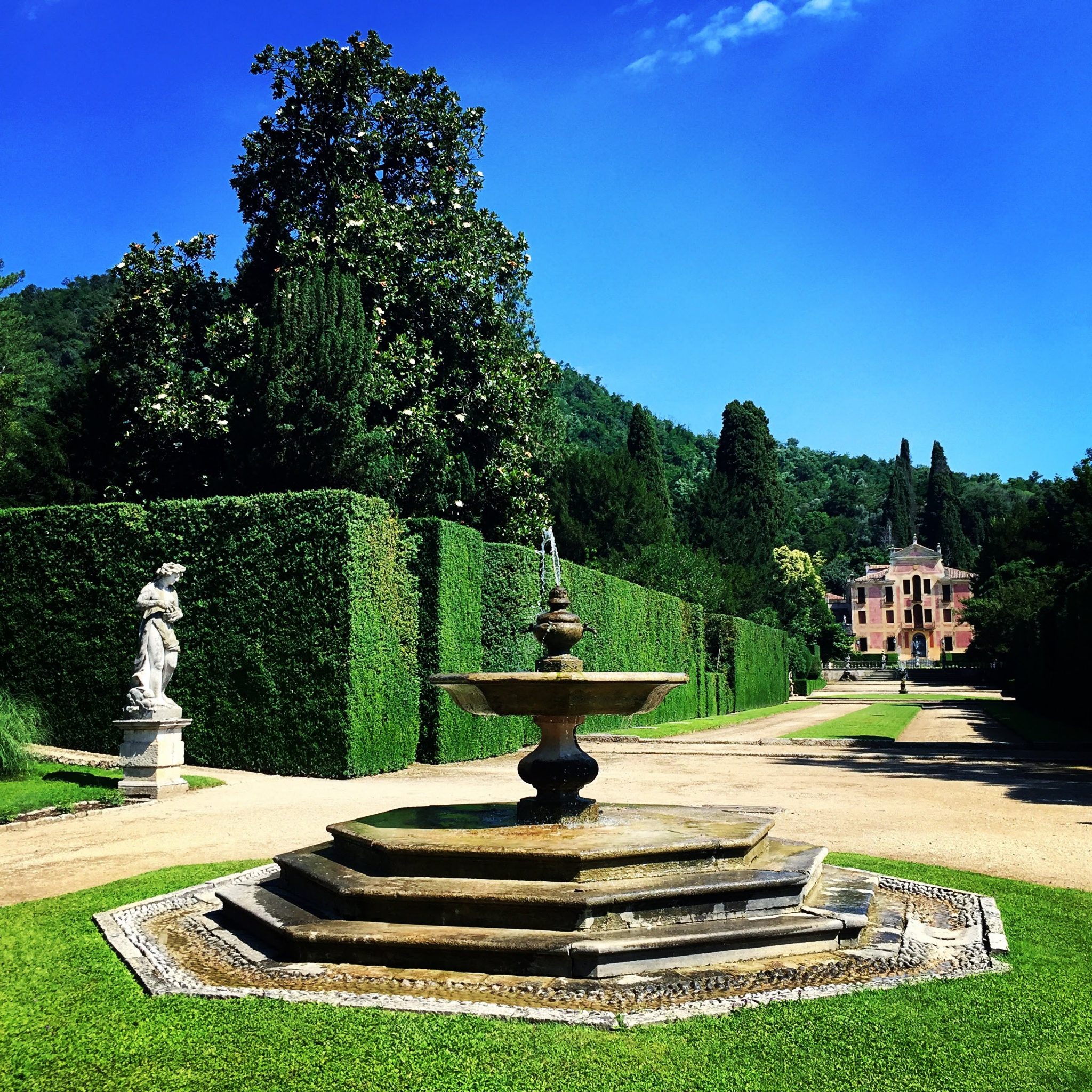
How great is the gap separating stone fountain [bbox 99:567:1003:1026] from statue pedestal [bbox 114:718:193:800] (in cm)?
586

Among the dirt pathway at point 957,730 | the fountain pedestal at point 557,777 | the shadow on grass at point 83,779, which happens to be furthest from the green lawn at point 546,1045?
the dirt pathway at point 957,730

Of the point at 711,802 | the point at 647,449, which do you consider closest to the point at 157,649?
the point at 711,802

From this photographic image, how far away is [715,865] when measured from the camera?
5.67m

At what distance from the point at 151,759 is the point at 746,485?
60.7 m

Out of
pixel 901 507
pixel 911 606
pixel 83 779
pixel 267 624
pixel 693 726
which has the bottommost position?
pixel 693 726

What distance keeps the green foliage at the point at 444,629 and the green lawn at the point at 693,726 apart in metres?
6.48

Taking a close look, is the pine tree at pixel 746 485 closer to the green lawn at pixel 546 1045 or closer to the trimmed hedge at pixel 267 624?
the trimmed hedge at pixel 267 624

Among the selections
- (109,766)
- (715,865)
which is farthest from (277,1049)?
(109,766)

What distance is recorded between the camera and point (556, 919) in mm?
4941

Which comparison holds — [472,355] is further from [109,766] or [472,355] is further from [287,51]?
[109,766]

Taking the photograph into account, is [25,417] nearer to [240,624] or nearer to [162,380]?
[162,380]

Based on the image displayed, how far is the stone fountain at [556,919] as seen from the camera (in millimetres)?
4598

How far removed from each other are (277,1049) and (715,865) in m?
2.82

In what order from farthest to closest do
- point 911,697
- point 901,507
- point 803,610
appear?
point 901,507, point 803,610, point 911,697
